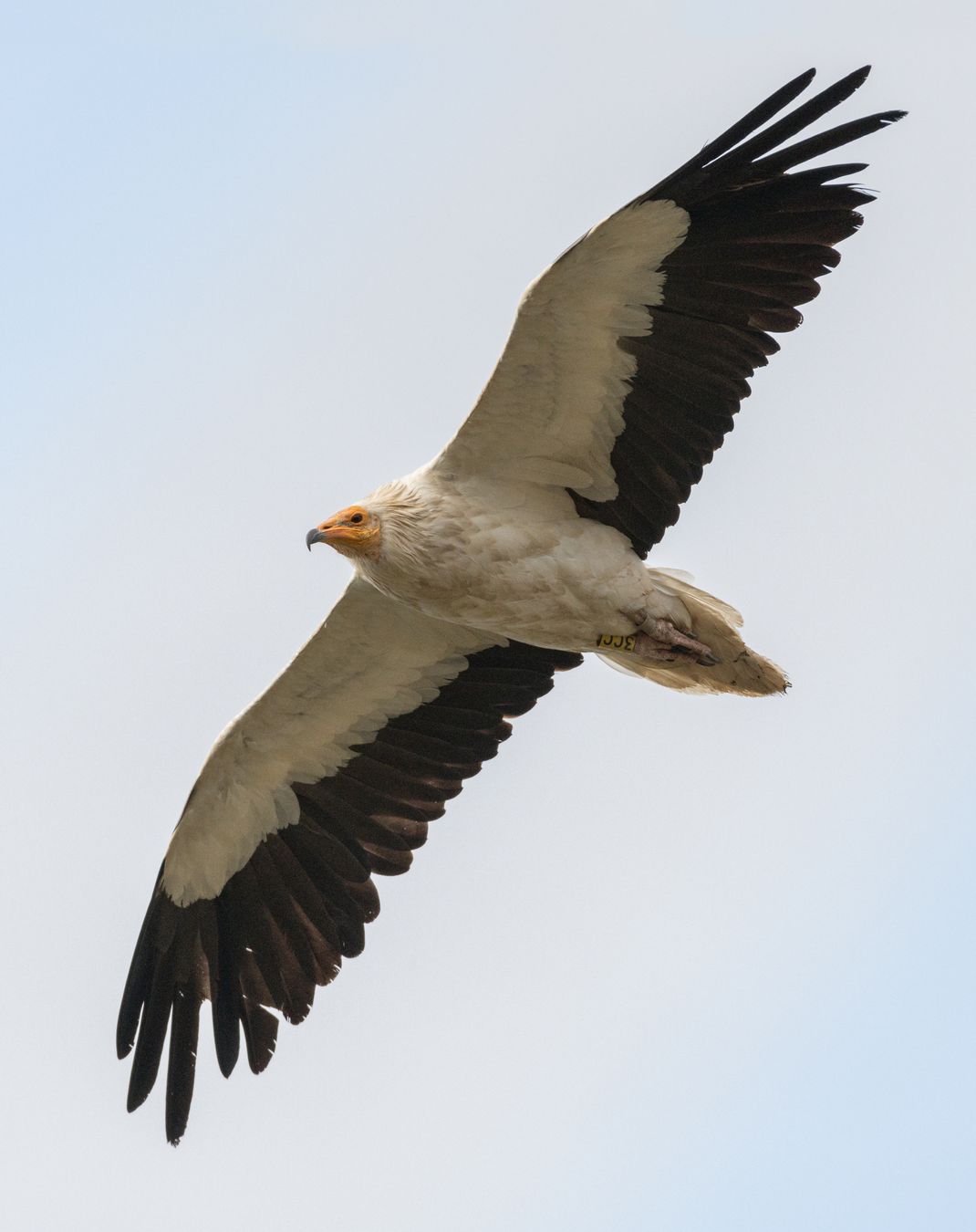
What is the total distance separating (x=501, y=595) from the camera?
927 centimetres

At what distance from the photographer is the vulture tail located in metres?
9.38

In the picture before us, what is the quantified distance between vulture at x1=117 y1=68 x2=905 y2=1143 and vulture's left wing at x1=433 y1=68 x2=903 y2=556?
12 mm

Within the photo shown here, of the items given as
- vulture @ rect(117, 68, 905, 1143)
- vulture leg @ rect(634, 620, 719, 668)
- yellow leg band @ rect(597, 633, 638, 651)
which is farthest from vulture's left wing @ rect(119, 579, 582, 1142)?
vulture leg @ rect(634, 620, 719, 668)

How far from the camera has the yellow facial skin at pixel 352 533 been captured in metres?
9.19

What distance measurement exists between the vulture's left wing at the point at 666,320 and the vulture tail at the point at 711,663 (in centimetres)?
35

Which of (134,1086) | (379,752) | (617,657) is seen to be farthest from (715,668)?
(134,1086)

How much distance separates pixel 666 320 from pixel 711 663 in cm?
171

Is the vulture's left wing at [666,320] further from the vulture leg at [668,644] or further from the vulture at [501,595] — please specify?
the vulture leg at [668,644]

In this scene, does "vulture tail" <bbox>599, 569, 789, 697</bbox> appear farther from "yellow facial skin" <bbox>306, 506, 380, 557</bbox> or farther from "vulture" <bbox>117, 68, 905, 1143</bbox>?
"yellow facial skin" <bbox>306, 506, 380, 557</bbox>

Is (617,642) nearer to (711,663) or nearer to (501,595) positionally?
(711,663)

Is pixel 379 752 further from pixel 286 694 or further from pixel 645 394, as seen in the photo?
pixel 645 394

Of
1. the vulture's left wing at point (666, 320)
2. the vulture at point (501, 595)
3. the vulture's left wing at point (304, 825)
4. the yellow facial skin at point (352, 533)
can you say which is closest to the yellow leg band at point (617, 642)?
the vulture at point (501, 595)

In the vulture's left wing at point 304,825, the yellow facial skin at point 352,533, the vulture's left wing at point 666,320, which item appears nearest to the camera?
the vulture's left wing at point 666,320

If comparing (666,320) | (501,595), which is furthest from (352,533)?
(666,320)
